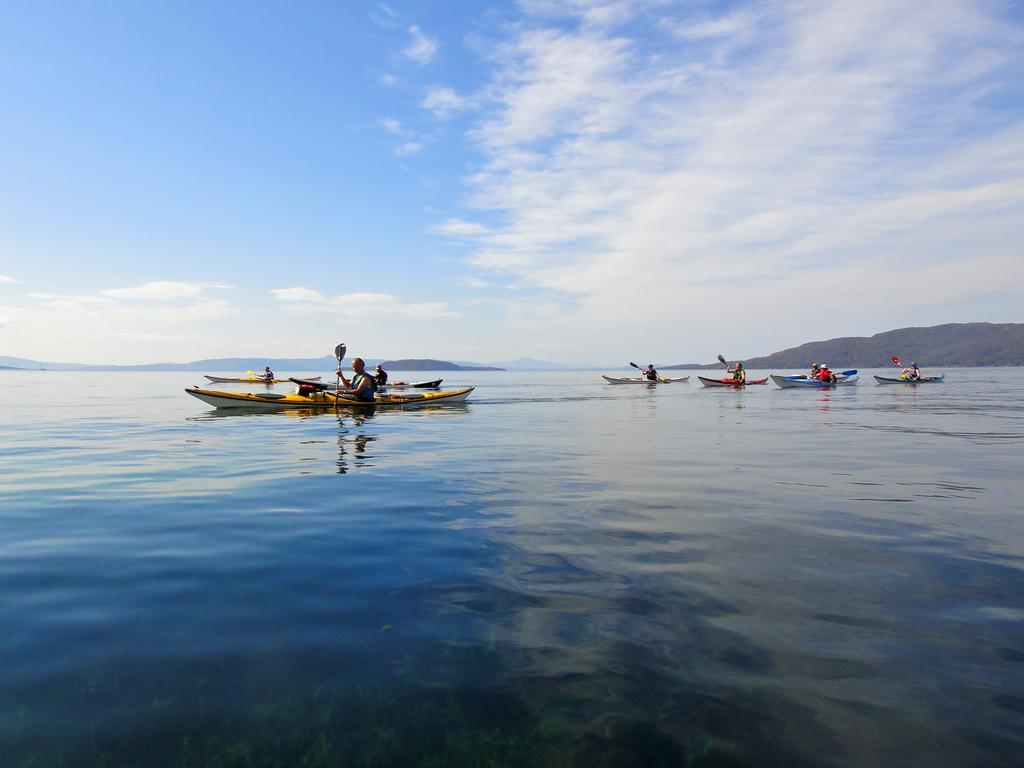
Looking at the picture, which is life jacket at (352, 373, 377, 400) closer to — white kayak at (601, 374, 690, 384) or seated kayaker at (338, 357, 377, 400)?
seated kayaker at (338, 357, 377, 400)

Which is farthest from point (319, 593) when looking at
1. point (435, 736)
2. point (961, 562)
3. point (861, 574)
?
point (961, 562)

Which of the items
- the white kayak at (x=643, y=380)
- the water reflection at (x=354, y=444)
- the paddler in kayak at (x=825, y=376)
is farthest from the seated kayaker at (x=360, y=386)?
the paddler in kayak at (x=825, y=376)

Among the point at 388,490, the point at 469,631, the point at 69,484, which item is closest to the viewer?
the point at 469,631

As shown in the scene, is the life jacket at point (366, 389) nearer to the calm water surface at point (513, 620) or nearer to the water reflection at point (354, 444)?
the water reflection at point (354, 444)

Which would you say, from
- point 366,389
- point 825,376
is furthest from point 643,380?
point 366,389

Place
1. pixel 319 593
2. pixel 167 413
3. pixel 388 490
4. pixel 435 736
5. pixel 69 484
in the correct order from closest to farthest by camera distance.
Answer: pixel 435 736 → pixel 319 593 → pixel 388 490 → pixel 69 484 → pixel 167 413

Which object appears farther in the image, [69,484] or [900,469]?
[900,469]

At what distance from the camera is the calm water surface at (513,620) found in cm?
388

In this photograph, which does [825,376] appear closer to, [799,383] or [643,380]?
[799,383]

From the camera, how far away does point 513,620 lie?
222 inches

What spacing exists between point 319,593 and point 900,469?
47.6ft

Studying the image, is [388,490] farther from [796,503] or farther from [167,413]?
[167,413]

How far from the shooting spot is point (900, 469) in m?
14.4

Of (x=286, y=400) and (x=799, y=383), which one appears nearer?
(x=286, y=400)
